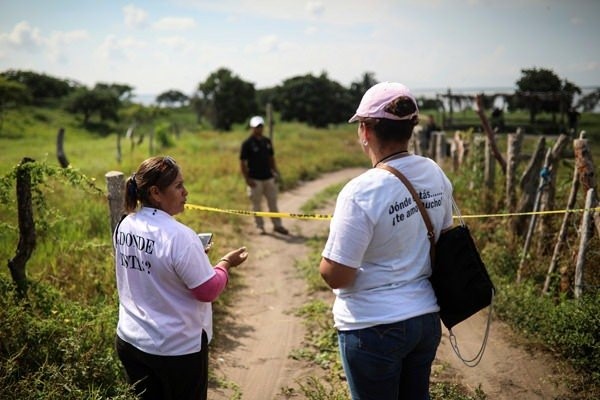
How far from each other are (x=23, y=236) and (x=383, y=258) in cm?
346

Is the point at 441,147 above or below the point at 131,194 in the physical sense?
below

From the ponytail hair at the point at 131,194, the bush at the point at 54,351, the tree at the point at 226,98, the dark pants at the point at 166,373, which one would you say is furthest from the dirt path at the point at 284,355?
the tree at the point at 226,98

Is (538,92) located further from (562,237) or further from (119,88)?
(119,88)

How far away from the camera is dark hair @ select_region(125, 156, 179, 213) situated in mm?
2346

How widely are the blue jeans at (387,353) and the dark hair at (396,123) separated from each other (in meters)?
0.77

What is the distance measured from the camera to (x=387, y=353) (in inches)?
77.7

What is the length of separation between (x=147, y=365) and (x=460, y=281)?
160cm

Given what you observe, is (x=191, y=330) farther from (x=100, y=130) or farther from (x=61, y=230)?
(x=100, y=130)

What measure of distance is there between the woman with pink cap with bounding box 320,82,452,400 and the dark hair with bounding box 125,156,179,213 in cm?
90

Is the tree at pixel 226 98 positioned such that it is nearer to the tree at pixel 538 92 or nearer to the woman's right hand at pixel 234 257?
the tree at pixel 538 92

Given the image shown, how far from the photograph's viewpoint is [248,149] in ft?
28.2

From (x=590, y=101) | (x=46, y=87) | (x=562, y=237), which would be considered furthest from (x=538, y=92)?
(x=46, y=87)

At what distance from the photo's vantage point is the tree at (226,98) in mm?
42969

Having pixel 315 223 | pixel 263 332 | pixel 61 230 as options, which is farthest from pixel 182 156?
pixel 263 332
